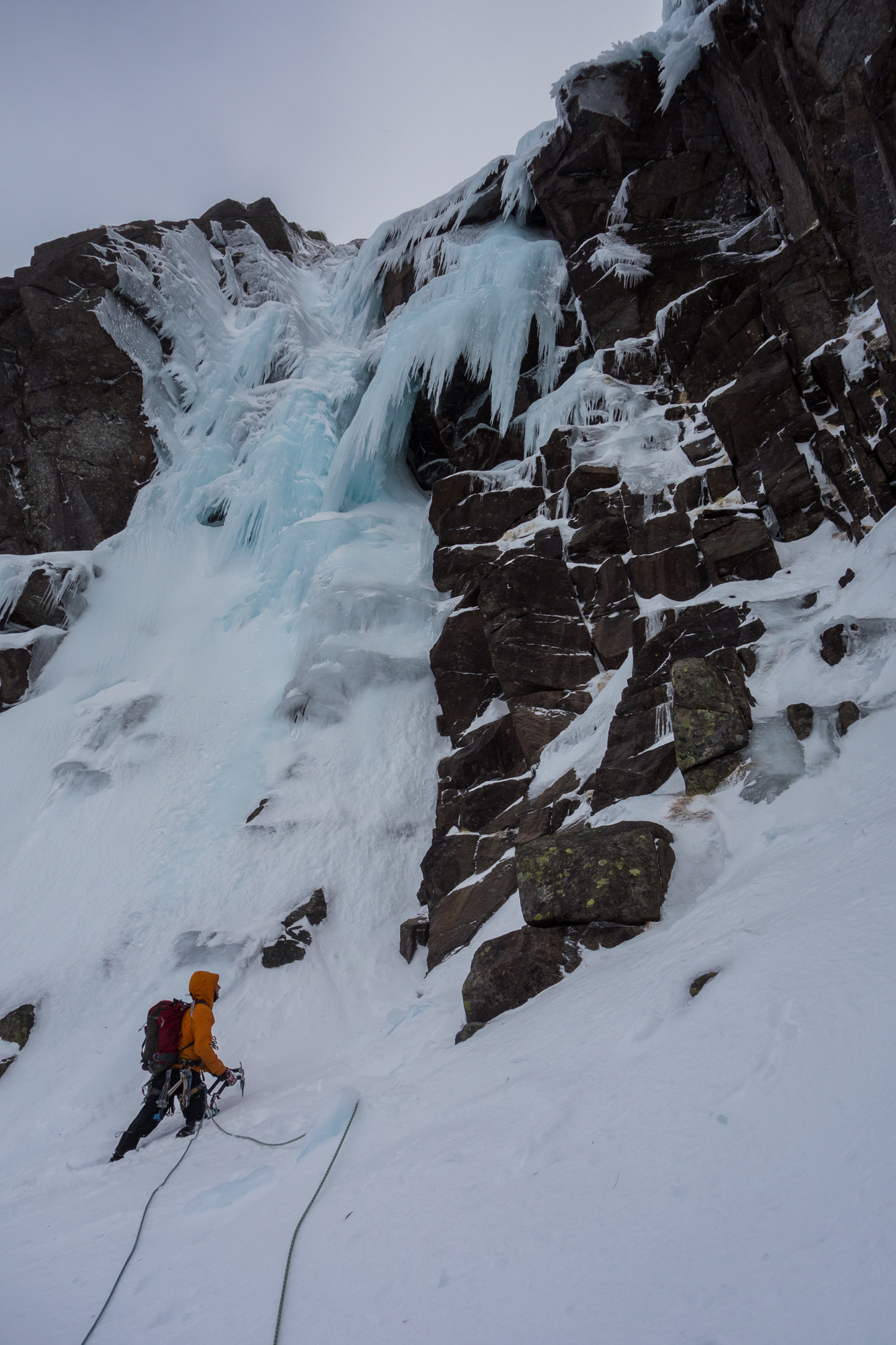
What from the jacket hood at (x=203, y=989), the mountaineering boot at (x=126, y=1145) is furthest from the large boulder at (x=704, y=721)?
the mountaineering boot at (x=126, y=1145)

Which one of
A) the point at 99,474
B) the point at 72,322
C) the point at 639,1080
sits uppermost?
the point at 72,322

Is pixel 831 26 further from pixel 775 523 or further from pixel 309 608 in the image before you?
pixel 309 608

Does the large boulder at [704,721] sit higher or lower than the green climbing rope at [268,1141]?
higher

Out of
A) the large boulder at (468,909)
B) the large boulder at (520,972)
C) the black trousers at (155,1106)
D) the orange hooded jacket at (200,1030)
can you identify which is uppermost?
the orange hooded jacket at (200,1030)

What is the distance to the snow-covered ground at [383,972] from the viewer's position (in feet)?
6.34

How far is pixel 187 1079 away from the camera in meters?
5.55

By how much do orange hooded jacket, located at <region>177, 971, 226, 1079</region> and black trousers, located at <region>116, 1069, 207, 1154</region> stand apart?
0.34 ft

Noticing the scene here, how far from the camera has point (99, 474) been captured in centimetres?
1750

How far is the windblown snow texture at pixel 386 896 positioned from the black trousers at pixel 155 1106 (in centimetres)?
17

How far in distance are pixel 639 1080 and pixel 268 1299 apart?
1.41 m

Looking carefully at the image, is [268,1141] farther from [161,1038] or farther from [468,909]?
[468,909]

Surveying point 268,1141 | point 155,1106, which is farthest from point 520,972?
point 155,1106

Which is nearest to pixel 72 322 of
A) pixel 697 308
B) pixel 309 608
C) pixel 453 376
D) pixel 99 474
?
pixel 99 474

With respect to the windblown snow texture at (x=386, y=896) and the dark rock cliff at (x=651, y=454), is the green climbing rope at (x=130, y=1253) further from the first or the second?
the dark rock cliff at (x=651, y=454)
